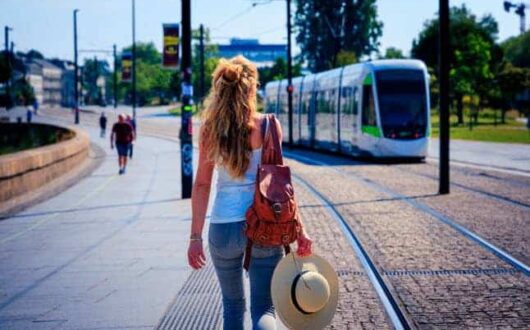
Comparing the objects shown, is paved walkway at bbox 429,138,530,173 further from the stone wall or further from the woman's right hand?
the woman's right hand

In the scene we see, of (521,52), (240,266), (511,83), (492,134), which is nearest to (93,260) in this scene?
(240,266)

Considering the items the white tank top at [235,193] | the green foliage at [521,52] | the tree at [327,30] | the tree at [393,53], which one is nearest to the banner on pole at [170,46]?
the white tank top at [235,193]

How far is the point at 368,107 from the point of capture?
83.7 ft

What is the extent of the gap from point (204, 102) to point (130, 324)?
2638mm

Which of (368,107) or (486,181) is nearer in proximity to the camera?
(486,181)

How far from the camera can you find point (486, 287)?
283 inches

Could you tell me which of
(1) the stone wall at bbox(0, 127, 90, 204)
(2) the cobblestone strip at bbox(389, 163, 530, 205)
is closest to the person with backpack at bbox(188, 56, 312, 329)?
(2) the cobblestone strip at bbox(389, 163, 530, 205)

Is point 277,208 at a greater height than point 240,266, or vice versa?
point 277,208

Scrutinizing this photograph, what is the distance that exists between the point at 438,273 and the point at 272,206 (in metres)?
4.57

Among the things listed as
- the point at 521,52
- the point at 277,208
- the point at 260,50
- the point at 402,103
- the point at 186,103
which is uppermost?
the point at 260,50

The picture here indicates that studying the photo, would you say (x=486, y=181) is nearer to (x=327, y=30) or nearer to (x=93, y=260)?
(x=93, y=260)

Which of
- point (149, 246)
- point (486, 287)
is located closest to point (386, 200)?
point (149, 246)

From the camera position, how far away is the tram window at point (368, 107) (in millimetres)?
25258

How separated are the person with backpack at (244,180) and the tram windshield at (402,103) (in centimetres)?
2147
